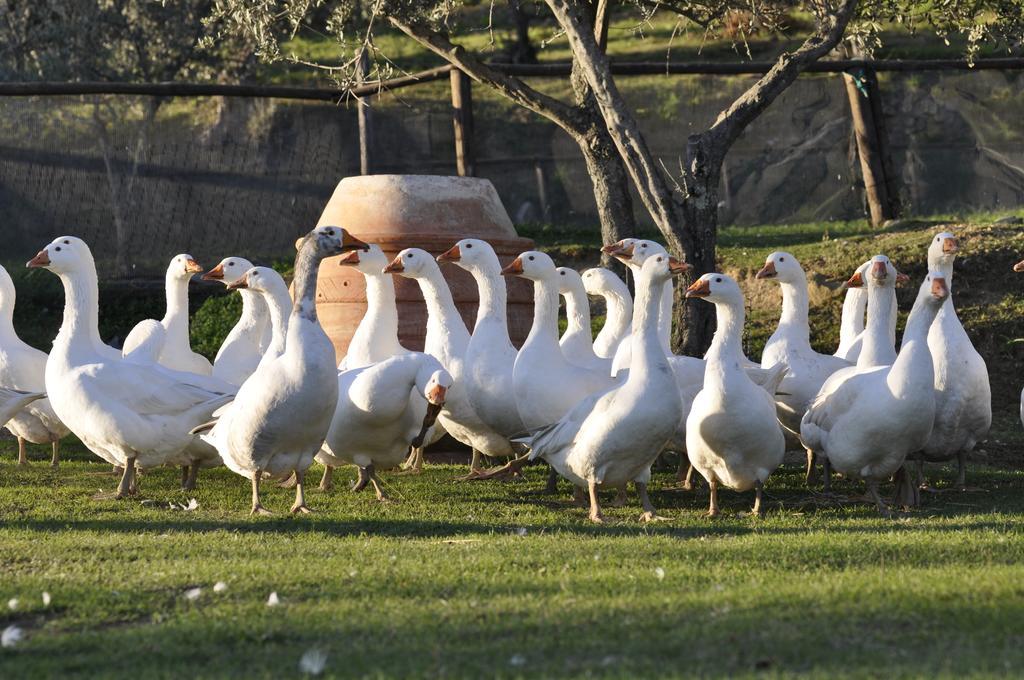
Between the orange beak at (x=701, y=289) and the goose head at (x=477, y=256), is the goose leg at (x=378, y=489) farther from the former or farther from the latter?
the orange beak at (x=701, y=289)

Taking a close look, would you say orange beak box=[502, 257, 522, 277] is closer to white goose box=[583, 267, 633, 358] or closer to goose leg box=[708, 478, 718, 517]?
white goose box=[583, 267, 633, 358]

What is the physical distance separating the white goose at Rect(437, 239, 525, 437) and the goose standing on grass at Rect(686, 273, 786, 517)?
1.59 metres

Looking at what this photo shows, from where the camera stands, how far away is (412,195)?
12242mm

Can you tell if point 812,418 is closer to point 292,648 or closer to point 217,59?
point 292,648

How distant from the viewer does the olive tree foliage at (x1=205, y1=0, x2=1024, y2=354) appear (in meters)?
11.2

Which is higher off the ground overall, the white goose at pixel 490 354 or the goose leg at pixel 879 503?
the white goose at pixel 490 354

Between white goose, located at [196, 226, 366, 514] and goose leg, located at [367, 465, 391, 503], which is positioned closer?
white goose, located at [196, 226, 366, 514]

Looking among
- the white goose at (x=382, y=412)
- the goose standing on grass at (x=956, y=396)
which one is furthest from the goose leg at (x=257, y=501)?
the goose standing on grass at (x=956, y=396)

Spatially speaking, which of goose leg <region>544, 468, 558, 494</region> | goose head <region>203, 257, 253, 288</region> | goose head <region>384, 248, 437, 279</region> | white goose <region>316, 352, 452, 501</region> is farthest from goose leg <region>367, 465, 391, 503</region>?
goose head <region>203, 257, 253, 288</region>

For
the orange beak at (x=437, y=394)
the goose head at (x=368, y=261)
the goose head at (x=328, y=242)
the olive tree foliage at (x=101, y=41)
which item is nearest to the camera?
the orange beak at (x=437, y=394)

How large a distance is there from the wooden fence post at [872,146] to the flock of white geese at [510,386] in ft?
21.4

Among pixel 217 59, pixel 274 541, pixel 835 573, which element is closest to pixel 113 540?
pixel 274 541

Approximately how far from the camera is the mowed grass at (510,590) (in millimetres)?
4645

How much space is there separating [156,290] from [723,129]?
29.2 feet
